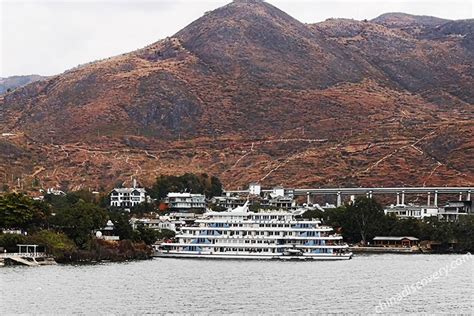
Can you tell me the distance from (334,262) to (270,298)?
116 ft

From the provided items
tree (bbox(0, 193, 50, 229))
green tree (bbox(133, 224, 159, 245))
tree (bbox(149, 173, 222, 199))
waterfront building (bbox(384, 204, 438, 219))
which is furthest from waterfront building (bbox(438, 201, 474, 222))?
tree (bbox(0, 193, 50, 229))

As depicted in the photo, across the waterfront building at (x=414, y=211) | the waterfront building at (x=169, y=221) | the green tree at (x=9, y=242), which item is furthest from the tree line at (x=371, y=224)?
the green tree at (x=9, y=242)

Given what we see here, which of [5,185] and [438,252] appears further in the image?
[5,185]

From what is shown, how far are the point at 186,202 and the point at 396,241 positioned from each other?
36.9 metres

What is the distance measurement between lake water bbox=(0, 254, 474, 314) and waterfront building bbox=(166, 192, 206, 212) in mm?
56676

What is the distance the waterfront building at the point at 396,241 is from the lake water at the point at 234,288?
3332 cm

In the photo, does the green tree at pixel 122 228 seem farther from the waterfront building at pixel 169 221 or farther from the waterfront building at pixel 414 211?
the waterfront building at pixel 414 211

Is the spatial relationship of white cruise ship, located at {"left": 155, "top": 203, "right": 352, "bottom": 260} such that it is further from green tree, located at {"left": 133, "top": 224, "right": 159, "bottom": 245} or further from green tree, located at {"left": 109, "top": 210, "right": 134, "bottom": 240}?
green tree, located at {"left": 133, "top": 224, "right": 159, "bottom": 245}

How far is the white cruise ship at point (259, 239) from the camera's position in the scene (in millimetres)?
106062

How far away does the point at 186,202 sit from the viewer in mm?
155125

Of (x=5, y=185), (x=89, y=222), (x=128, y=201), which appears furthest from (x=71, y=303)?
(x=5, y=185)

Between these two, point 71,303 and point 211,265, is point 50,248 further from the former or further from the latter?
point 71,303

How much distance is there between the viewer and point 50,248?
94125 millimetres

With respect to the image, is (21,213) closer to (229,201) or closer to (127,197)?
(229,201)
